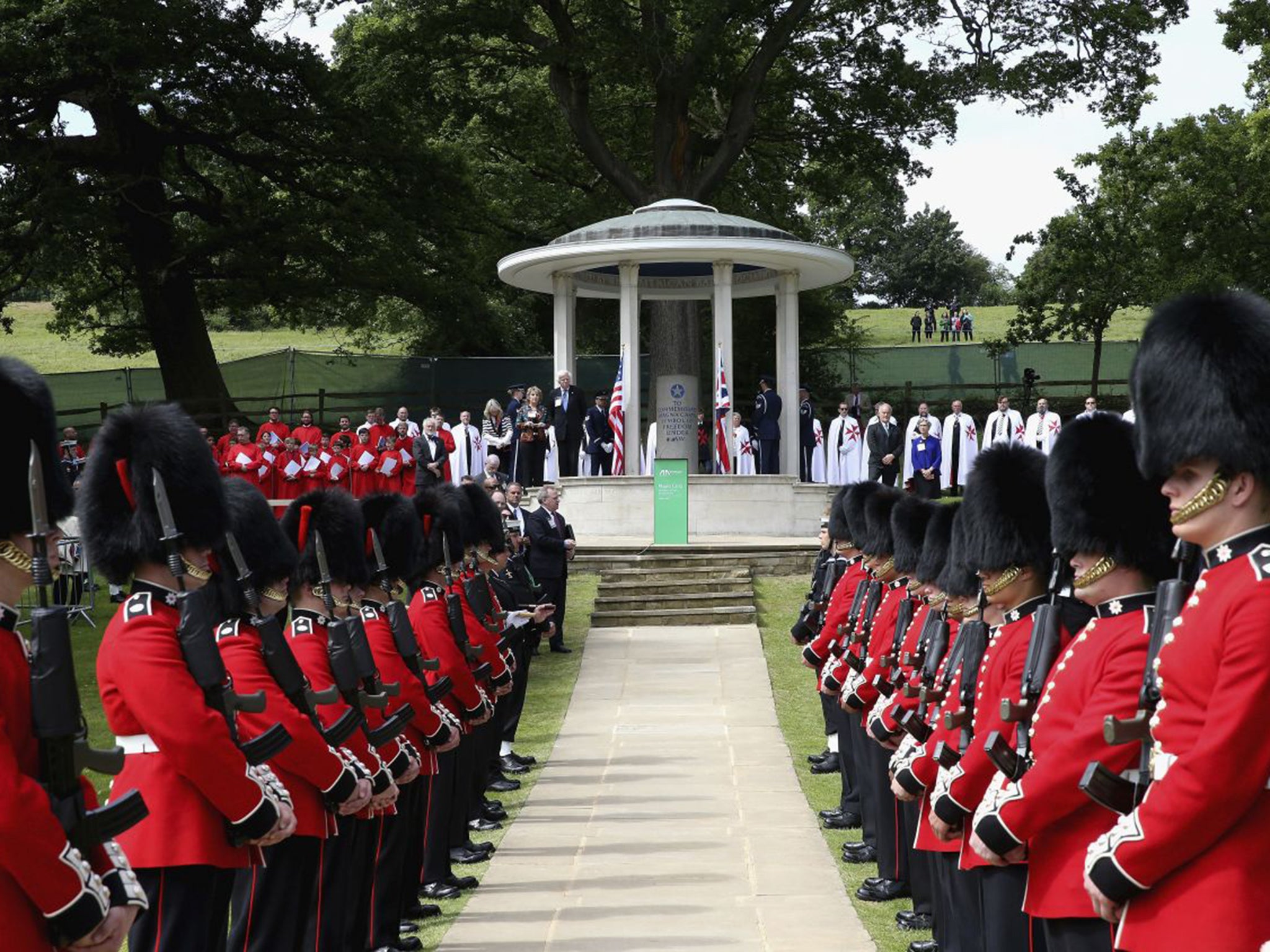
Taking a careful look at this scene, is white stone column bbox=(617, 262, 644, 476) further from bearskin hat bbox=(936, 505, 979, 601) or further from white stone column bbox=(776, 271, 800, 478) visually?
bearskin hat bbox=(936, 505, 979, 601)

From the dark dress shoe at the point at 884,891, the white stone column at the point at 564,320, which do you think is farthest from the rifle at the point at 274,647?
the white stone column at the point at 564,320

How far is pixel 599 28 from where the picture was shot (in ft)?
106

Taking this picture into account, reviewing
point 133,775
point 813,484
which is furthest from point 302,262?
point 133,775

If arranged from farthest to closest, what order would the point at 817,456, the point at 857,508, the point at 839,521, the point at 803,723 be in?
the point at 817,456 < the point at 803,723 < the point at 839,521 < the point at 857,508

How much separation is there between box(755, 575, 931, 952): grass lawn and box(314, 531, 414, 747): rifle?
2667 mm

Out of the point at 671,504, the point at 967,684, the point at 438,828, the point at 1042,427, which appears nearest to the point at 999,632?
the point at 967,684

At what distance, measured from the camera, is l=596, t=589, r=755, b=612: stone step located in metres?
20.5

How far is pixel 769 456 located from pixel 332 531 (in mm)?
19788

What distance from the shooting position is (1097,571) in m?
4.63

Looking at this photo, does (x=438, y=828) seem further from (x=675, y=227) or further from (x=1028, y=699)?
(x=675, y=227)

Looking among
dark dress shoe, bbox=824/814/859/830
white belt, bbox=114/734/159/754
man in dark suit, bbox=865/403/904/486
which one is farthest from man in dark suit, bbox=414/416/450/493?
white belt, bbox=114/734/159/754

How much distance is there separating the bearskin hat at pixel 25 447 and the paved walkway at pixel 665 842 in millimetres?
4143

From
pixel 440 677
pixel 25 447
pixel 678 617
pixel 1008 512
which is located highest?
pixel 25 447

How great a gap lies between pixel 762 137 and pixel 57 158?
1557cm
